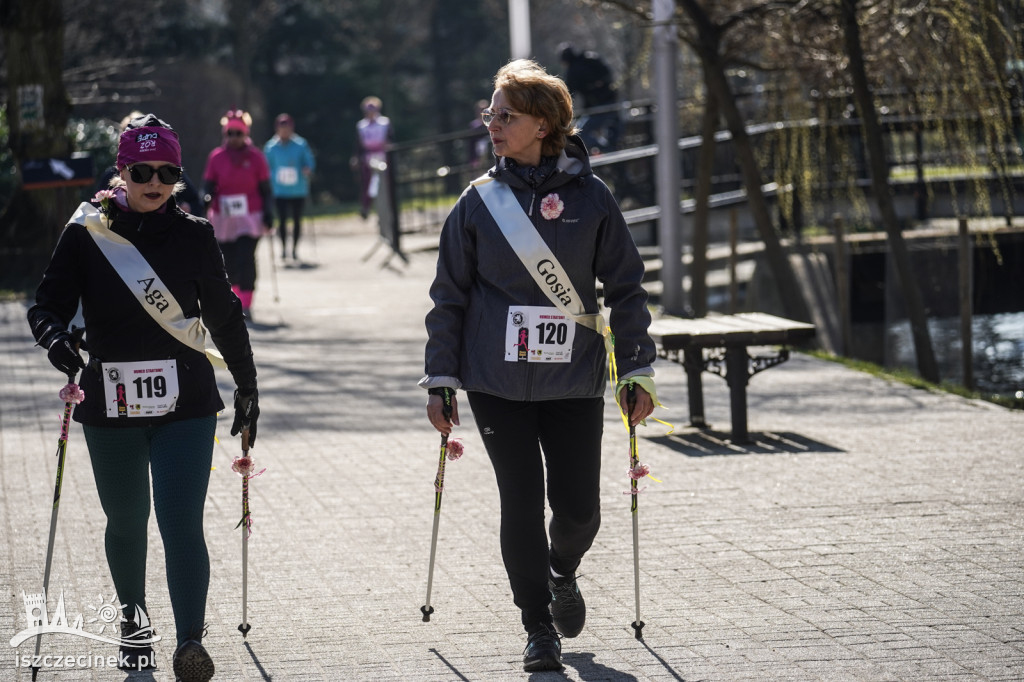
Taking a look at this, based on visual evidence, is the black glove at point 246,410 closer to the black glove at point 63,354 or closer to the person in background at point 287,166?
the black glove at point 63,354

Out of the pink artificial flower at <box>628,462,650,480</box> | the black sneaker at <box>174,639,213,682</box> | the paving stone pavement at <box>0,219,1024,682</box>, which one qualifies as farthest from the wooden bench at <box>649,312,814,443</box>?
the black sneaker at <box>174,639,213,682</box>

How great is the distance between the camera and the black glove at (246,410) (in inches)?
205

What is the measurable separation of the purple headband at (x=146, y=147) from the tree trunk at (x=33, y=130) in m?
13.3

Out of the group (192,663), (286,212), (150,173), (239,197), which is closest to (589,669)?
(192,663)

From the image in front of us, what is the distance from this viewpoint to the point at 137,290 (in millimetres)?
4918

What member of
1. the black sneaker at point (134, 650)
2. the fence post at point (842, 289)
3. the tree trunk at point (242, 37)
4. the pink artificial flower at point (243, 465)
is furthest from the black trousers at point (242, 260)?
the tree trunk at point (242, 37)

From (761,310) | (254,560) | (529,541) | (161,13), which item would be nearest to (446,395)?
(529,541)

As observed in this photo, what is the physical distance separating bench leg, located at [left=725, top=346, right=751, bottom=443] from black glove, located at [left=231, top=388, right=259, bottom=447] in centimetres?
433

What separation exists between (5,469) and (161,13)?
99.6 feet

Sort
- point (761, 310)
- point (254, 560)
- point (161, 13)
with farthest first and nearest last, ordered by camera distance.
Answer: point (161, 13) → point (761, 310) → point (254, 560)

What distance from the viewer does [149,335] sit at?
16.4ft

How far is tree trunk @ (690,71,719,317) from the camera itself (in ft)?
46.1

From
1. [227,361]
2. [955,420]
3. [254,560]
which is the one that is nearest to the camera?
[227,361]

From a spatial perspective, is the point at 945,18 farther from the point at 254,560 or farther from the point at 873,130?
the point at 254,560
